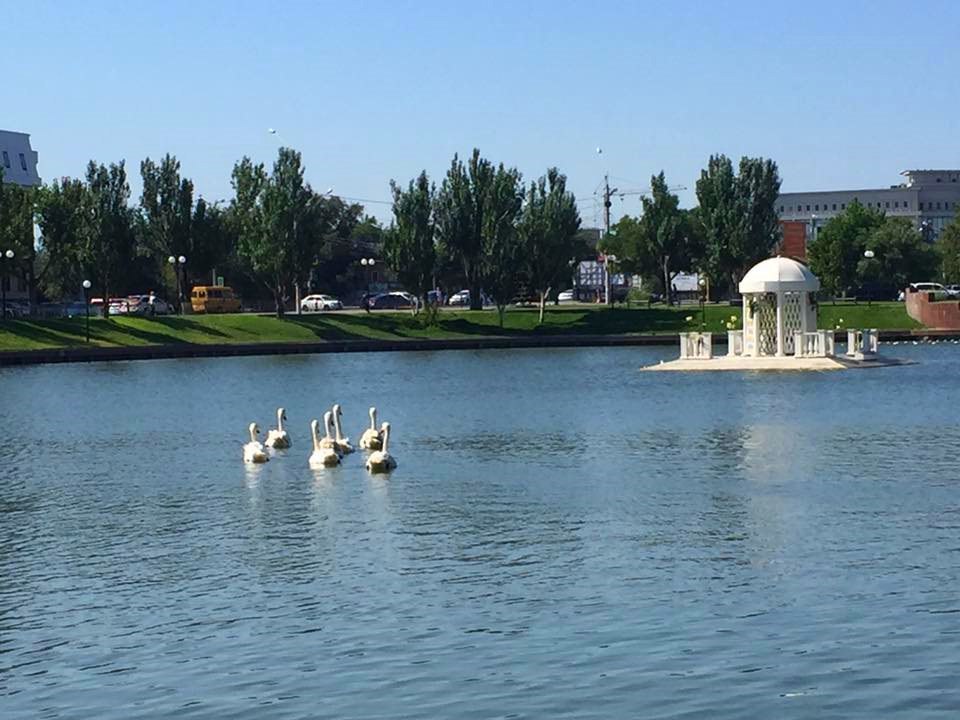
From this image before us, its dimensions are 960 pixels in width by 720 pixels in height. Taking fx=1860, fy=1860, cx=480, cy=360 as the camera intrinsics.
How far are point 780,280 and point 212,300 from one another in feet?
208

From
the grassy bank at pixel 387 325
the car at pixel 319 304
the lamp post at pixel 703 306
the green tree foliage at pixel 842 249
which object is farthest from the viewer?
the car at pixel 319 304

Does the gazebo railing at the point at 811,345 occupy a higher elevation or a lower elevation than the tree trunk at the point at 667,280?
lower

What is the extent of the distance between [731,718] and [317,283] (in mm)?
175090

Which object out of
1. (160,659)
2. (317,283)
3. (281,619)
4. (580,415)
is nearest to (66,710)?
(160,659)

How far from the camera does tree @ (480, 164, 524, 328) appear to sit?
134m

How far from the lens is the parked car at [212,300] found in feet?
456

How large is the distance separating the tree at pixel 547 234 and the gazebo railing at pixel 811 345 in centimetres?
4618

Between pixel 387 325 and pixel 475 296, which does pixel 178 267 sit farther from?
pixel 475 296

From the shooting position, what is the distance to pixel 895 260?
161500 mm

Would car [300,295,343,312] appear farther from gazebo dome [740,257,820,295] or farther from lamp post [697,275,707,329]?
gazebo dome [740,257,820,295]

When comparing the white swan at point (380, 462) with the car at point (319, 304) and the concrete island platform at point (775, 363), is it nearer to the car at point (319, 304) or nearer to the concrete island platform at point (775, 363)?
the concrete island platform at point (775, 363)

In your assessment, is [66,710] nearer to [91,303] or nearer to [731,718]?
[731,718]

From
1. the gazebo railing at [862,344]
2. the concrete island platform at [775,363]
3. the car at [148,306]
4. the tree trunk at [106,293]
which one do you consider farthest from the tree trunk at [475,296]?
the gazebo railing at [862,344]

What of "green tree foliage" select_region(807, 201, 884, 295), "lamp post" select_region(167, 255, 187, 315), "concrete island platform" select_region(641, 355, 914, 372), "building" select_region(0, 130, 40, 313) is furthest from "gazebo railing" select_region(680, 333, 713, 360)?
"building" select_region(0, 130, 40, 313)
